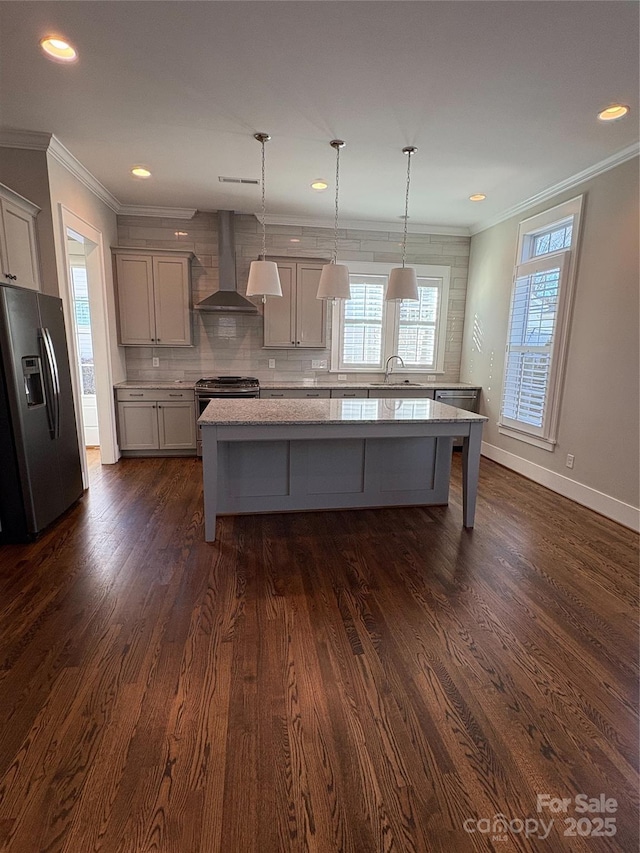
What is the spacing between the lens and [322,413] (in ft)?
9.81

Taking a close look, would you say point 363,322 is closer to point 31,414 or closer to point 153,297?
point 153,297

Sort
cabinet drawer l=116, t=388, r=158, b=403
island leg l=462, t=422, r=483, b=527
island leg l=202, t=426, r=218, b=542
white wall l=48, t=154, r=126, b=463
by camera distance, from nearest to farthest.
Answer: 1. island leg l=202, t=426, r=218, b=542
2. island leg l=462, t=422, r=483, b=527
3. white wall l=48, t=154, r=126, b=463
4. cabinet drawer l=116, t=388, r=158, b=403

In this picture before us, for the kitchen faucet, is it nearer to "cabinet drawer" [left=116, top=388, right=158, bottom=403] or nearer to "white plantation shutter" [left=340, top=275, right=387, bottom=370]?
"white plantation shutter" [left=340, top=275, right=387, bottom=370]

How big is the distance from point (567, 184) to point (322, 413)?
3.13 meters

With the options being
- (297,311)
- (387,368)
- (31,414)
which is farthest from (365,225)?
(31,414)

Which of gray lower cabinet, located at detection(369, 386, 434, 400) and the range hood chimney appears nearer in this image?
the range hood chimney

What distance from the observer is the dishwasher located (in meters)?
5.28

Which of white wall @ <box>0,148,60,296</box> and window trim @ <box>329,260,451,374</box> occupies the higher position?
white wall @ <box>0,148,60,296</box>

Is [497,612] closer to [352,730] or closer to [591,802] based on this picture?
[591,802]

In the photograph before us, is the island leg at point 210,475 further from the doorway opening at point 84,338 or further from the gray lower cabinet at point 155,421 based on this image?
the doorway opening at point 84,338

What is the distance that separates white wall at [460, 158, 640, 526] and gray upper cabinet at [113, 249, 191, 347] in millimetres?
3885

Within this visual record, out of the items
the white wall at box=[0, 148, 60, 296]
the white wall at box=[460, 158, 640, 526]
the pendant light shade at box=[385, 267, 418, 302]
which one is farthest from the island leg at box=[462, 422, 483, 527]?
the white wall at box=[0, 148, 60, 296]

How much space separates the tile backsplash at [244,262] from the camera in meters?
4.98

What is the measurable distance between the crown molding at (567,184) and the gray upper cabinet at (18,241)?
→ 14.4 feet
